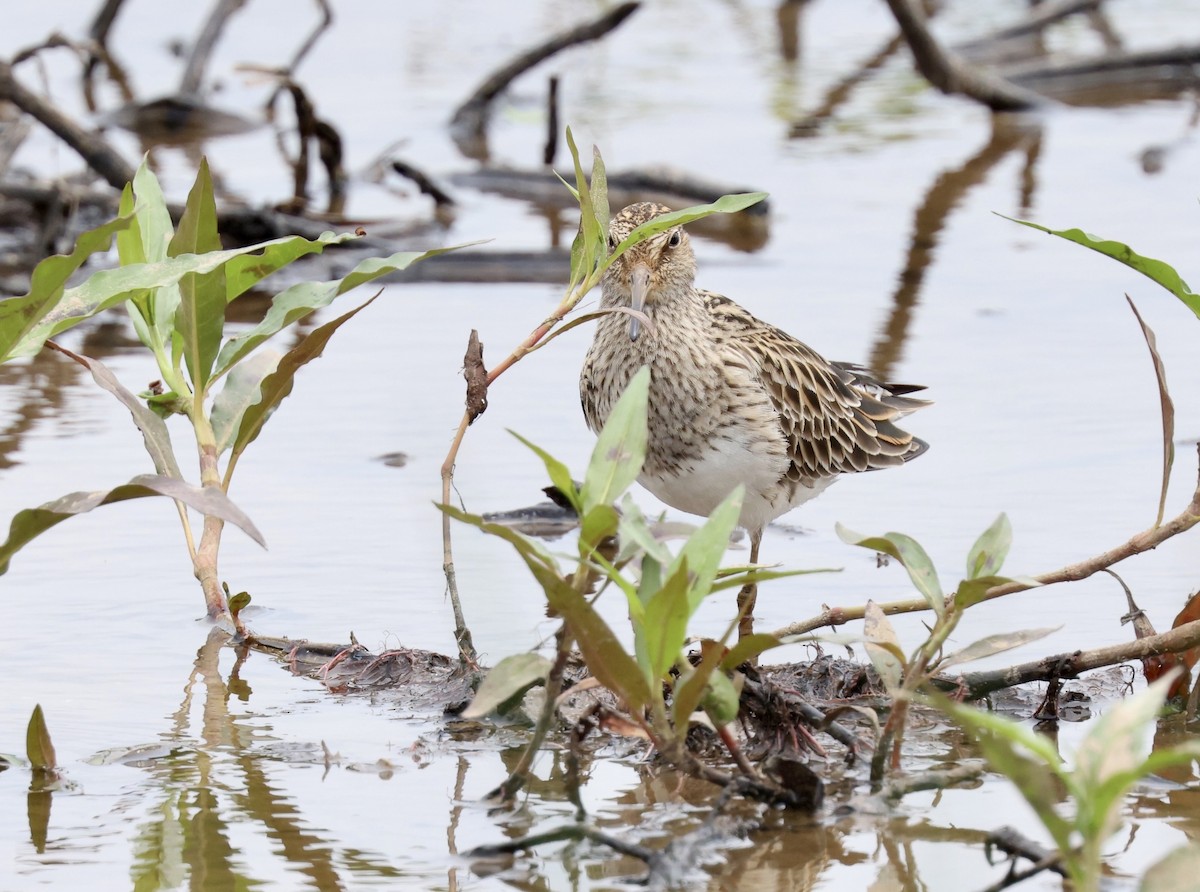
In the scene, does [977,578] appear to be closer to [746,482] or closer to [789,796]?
[789,796]

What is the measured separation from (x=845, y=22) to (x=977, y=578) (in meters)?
14.0

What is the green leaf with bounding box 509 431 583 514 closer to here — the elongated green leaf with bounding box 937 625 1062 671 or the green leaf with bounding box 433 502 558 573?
the green leaf with bounding box 433 502 558 573

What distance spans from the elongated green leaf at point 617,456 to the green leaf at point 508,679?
0.32 metres

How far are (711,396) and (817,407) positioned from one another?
1.98 ft

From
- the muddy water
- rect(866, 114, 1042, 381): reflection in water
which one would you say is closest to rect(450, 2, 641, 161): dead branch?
the muddy water

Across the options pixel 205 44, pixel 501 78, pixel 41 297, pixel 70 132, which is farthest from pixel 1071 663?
pixel 205 44

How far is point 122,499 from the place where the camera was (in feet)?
11.9

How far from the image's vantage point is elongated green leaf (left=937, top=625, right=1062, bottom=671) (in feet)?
12.4

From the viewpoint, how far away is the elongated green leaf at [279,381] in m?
4.36

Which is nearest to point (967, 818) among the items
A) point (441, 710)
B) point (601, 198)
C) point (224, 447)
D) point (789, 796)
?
point (789, 796)

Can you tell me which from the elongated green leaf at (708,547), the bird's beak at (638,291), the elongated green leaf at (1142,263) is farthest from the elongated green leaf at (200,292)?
the elongated green leaf at (1142,263)

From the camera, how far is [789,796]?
3.59 metres

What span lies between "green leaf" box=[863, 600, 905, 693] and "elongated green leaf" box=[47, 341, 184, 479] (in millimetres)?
1724

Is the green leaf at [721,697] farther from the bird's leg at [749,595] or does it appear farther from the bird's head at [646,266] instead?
the bird's head at [646,266]
